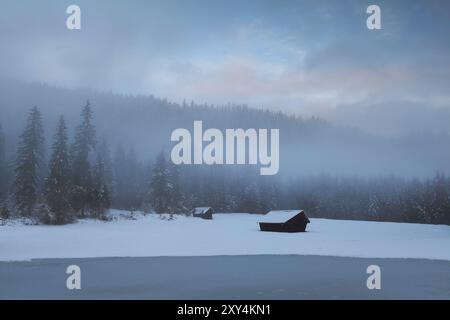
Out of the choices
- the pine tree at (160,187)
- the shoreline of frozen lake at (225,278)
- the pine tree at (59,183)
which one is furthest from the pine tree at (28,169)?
the shoreline of frozen lake at (225,278)

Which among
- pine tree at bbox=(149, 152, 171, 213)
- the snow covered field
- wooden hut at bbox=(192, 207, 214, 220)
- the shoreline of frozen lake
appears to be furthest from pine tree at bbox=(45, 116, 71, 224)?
wooden hut at bbox=(192, 207, 214, 220)

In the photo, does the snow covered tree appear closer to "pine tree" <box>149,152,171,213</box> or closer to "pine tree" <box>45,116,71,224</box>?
"pine tree" <box>45,116,71,224</box>

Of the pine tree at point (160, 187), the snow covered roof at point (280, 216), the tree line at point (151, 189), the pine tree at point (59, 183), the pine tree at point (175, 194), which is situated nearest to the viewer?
the pine tree at point (59, 183)

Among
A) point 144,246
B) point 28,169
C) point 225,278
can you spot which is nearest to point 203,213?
point 28,169

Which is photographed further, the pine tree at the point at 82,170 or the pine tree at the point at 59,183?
the pine tree at the point at 82,170

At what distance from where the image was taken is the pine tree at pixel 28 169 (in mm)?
50844

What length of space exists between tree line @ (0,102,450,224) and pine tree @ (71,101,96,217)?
0.40ft

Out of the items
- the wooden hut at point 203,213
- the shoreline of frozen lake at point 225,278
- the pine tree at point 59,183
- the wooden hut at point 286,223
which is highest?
the pine tree at point 59,183

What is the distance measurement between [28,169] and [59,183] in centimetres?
899

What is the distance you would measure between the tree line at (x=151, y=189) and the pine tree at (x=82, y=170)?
0.12 m

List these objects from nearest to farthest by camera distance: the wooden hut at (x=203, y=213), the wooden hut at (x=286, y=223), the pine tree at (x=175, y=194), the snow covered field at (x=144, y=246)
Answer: the snow covered field at (x=144, y=246) → the wooden hut at (x=286, y=223) → the pine tree at (x=175, y=194) → the wooden hut at (x=203, y=213)

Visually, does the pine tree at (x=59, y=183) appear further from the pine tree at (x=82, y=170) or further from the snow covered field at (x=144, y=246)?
the snow covered field at (x=144, y=246)

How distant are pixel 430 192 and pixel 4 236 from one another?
8734cm
